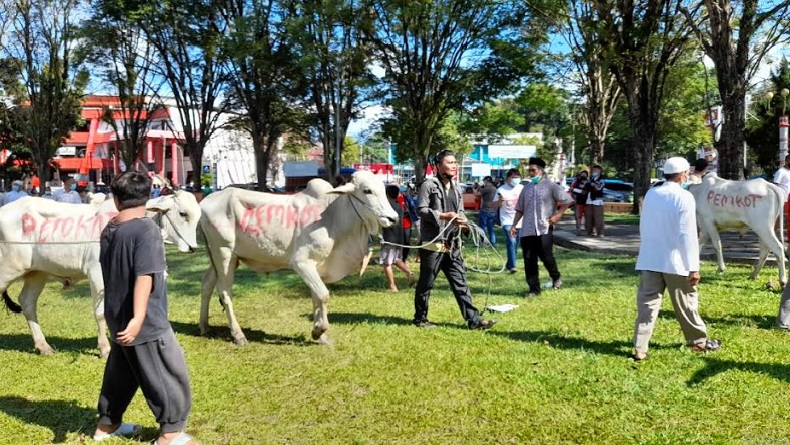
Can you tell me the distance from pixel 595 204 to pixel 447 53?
21.5 feet

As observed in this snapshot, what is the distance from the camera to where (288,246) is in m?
6.86

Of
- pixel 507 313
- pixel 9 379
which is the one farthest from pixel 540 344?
pixel 9 379

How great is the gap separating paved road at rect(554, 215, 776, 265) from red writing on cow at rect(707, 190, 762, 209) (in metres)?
1.70

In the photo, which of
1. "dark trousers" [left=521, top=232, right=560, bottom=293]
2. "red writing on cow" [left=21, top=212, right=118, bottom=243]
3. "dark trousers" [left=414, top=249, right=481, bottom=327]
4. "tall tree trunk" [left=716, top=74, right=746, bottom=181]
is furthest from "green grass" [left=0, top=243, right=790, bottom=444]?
"tall tree trunk" [left=716, top=74, right=746, bottom=181]

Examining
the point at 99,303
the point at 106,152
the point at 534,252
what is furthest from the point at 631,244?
the point at 106,152

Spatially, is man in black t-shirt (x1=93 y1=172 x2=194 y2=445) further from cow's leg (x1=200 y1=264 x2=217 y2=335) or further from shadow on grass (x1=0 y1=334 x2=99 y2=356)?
cow's leg (x1=200 y1=264 x2=217 y2=335)

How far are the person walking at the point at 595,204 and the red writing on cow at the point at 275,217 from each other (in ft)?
33.5

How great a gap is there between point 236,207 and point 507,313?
3.30 metres

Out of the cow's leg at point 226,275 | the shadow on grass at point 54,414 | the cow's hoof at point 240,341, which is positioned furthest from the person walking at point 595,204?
the shadow on grass at point 54,414

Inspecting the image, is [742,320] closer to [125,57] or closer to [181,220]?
[181,220]

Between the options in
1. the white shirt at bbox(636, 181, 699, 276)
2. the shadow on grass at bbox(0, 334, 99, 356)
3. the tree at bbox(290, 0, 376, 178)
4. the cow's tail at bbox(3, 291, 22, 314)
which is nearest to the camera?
the white shirt at bbox(636, 181, 699, 276)

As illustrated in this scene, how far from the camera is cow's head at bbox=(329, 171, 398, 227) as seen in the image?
644cm

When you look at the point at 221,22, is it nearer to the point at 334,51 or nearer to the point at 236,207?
→ the point at 334,51

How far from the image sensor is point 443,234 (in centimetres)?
685
